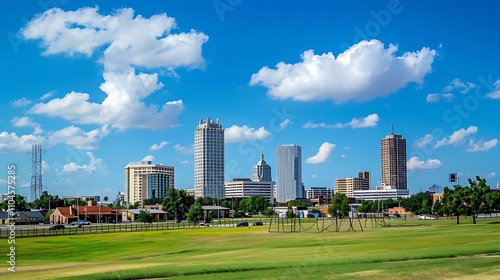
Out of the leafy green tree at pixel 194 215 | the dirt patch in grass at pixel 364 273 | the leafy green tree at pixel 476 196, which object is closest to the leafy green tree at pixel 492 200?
the leafy green tree at pixel 476 196

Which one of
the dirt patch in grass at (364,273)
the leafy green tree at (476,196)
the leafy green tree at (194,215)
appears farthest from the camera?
the leafy green tree at (194,215)

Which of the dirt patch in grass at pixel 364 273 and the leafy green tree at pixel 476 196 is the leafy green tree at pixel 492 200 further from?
the dirt patch in grass at pixel 364 273

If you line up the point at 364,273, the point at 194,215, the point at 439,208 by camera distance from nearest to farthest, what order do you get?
1. the point at 364,273
2. the point at 439,208
3. the point at 194,215

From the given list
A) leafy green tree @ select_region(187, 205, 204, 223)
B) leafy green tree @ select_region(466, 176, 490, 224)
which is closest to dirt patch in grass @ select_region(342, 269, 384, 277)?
leafy green tree @ select_region(466, 176, 490, 224)

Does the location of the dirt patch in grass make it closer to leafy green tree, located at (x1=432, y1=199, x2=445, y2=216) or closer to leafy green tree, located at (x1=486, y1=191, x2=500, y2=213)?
leafy green tree, located at (x1=486, y1=191, x2=500, y2=213)

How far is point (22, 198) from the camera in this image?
182625 mm

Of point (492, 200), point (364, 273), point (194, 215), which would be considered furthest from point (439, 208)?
point (364, 273)

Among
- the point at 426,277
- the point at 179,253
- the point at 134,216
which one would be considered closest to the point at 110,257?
the point at 179,253

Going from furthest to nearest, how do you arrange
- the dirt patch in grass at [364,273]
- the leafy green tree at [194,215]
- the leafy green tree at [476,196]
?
the leafy green tree at [194,215]
the leafy green tree at [476,196]
the dirt patch in grass at [364,273]

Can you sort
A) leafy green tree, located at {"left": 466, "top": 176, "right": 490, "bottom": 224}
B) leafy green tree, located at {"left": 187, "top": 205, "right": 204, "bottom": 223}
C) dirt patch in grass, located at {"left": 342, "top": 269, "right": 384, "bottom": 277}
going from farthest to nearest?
1. leafy green tree, located at {"left": 187, "top": 205, "right": 204, "bottom": 223}
2. leafy green tree, located at {"left": 466, "top": 176, "right": 490, "bottom": 224}
3. dirt patch in grass, located at {"left": 342, "top": 269, "right": 384, "bottom": 277}

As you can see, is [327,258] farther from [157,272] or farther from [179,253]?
[179,253]

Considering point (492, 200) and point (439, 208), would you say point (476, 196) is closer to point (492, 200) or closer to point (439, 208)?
point (492, 200)

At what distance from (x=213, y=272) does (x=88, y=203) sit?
175 m

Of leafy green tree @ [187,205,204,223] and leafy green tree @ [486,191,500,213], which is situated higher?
leafy green tree @ [486,191,500,213]
